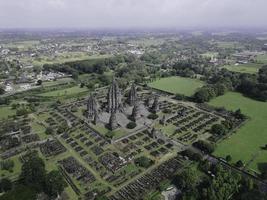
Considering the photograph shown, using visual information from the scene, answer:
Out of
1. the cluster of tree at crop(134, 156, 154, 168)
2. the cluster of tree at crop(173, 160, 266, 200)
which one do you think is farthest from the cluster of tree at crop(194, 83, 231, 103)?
the cluster of tree at crop(173, 160, 266, 200)

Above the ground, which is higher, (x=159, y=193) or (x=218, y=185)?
(x=218, y=185)

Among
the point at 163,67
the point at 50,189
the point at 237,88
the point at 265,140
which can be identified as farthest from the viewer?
the point at 163,67

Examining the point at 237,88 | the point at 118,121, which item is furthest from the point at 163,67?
the point at 118,121

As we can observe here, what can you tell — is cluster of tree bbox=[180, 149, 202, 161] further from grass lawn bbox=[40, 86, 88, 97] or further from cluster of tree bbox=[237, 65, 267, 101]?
grass lawn bbox=[40, 86, 88, 97]

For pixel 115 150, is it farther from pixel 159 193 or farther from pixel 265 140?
pixel 265 140

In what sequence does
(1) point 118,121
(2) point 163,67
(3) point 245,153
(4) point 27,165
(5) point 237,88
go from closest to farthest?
(4) point 27,165 → (3) point 245,153 → (1) point 118,121 → (5) point 237,88 → (2) point 163,67

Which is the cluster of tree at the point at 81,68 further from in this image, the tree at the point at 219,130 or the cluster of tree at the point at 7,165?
the tree at the point at 219,130

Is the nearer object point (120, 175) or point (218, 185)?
point (218, 185)
